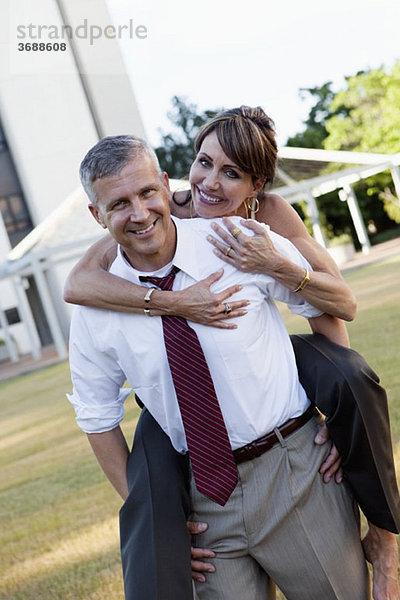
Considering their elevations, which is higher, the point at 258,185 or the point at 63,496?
the point at 258,185

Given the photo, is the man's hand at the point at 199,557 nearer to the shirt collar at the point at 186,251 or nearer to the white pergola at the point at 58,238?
the shirt collar at the point at 186,251

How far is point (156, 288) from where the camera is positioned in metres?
2.41

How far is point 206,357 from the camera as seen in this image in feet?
7.49

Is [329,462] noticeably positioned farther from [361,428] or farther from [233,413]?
[233,413]

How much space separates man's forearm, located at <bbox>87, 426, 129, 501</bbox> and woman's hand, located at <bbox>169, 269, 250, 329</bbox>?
1.69 feet

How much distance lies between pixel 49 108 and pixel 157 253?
3362cm

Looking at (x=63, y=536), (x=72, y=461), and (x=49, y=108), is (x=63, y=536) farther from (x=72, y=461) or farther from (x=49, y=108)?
(x=49, y=108)

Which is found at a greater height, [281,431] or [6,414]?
[281,431]

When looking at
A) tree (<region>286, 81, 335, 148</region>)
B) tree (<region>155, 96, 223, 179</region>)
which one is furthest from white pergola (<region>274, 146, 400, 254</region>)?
tree (<region>155, 96, 223, 179</region>)

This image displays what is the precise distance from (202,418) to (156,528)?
36cm

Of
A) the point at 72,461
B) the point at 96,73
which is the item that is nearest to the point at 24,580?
the point at 72,461

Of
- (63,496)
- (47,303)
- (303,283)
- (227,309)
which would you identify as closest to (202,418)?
(227,309)

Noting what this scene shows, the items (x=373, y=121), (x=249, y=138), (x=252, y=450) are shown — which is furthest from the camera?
(x=373, y=121)

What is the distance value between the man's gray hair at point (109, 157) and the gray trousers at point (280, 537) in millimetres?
1009
